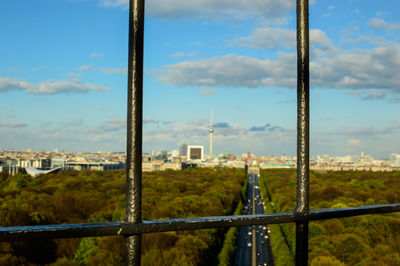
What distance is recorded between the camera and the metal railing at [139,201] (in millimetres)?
1222

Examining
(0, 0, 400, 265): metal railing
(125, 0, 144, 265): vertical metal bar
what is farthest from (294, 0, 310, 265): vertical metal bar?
(125, 0, 144, 265): vertical metal bar

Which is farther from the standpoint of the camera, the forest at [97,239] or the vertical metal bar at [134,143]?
the forest at [97,239]

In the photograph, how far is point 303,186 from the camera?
1751 mm

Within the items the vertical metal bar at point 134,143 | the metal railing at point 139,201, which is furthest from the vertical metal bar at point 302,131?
the vertical metal bar at point 134,143

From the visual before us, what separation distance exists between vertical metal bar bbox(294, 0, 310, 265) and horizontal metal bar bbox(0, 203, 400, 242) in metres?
0.06

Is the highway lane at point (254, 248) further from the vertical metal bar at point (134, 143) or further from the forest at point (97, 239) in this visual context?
the vertical metal bar at point (134, 143)

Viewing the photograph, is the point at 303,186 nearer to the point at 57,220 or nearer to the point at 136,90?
the point at 136,90

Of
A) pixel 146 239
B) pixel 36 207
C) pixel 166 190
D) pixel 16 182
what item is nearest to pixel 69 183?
pixel 16 182

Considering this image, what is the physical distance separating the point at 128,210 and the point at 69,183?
5251 centimetres

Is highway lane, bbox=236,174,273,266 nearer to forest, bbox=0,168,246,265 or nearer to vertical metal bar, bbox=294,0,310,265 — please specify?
forest, bbox=0,168,246,265

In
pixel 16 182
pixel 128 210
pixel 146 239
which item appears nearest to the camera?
pixel 128 210

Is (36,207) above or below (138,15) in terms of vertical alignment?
below

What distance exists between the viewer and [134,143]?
4.49 feet

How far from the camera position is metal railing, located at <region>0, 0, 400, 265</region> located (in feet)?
4.01
